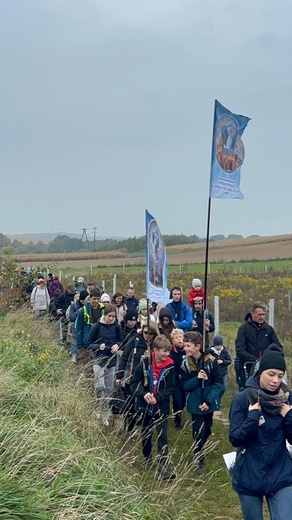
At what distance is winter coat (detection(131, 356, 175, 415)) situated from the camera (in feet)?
25.3

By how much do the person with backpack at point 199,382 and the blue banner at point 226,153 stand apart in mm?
1686

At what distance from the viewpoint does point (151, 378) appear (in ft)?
25.2

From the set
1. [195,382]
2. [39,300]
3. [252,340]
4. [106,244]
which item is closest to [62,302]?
[39,300]

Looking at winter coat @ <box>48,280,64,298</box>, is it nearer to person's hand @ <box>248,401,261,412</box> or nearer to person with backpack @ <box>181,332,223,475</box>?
person with backpack @ <box>181,332,223,475</box>

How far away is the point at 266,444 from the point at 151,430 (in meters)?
2.78

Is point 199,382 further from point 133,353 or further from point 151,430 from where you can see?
point 133,353

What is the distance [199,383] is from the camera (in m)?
7.85

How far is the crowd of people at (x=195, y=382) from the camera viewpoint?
16.1 feet

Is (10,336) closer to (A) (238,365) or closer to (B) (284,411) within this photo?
(A) (238,365)

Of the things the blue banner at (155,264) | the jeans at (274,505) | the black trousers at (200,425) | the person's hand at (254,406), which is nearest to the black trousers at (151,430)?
the black trousers at (200,425)

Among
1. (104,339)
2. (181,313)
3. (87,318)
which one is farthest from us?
(181,313)

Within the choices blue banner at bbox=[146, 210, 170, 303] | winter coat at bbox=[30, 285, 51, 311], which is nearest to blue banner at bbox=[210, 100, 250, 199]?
blue banner at bbox=[146, 210, 170, 303]

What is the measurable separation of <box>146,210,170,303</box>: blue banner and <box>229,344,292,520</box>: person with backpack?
111 inches

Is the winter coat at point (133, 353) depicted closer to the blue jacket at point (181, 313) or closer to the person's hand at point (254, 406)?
the blue jacket at point (181, 313)
